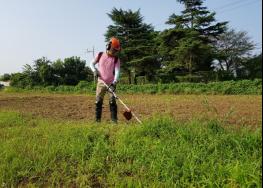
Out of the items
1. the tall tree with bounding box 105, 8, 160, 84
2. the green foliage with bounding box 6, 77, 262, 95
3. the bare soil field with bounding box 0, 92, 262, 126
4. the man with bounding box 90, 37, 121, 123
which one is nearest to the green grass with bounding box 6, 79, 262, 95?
the green foliage with bounding box 6, 77, 262, 95

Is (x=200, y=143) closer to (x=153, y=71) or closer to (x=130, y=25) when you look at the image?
(x=153, y=71)

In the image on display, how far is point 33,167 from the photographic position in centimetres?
429

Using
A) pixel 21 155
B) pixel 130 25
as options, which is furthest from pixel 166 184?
pixel 130 25

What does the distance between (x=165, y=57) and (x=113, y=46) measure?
33942 millimetres

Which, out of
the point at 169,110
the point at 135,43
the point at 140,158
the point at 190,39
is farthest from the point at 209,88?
the point at 140,158

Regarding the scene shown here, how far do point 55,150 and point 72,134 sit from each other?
752 millimetres

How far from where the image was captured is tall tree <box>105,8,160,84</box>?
1580 inches

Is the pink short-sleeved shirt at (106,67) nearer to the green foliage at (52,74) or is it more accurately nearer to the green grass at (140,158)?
the green grass at (140,158)

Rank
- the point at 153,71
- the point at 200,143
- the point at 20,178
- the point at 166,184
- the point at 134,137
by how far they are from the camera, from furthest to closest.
→ the point at 153,71, the point at 134,137, the point at 200,143, the point at 20,178, the point at 166,184

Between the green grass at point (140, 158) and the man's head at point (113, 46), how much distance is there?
84.7 inches

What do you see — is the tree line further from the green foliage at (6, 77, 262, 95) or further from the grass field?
the grass field

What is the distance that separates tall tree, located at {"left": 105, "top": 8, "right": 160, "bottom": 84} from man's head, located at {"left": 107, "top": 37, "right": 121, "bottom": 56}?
31.6 metres

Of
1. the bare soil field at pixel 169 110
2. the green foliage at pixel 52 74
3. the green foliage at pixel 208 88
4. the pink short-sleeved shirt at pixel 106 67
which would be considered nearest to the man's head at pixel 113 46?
the pink short-sleeved shirt at pixel 106 67

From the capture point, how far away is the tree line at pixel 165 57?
1421 inches
